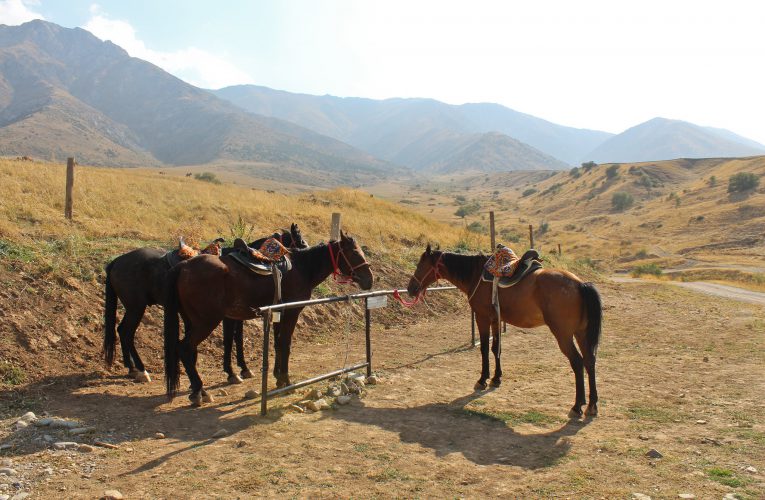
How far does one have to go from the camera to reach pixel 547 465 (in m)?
4.96

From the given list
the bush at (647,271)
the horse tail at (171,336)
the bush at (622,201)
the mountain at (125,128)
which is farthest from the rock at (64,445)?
the mountain at (125,128)

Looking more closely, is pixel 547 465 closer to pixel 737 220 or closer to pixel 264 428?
pixel 264 428

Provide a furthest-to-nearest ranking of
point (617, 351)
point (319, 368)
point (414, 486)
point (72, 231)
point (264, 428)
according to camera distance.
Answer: point (72, 231) < point (617, 351) < point (319, 368) < point (264, 428) < point (414, 486)

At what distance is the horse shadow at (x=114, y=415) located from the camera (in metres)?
5.40

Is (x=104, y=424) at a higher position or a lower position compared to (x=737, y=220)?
lower

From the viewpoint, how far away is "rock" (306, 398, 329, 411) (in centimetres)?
659

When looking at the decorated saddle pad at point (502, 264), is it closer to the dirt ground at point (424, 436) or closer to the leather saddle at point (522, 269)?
the leather saddle at point (522, 269)

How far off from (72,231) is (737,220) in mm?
52118

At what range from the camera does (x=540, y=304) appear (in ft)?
23.2

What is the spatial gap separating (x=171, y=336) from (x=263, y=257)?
1684 millimetres

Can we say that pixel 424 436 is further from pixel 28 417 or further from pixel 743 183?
pixel 743 183

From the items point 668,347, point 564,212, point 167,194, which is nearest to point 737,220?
point 564,212

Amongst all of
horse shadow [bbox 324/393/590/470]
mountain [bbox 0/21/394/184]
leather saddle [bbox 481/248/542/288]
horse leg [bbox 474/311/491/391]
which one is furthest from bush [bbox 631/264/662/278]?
mountain [bbox 0/21/394/184]

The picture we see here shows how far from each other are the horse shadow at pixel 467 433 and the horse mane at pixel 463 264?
2124 mm
